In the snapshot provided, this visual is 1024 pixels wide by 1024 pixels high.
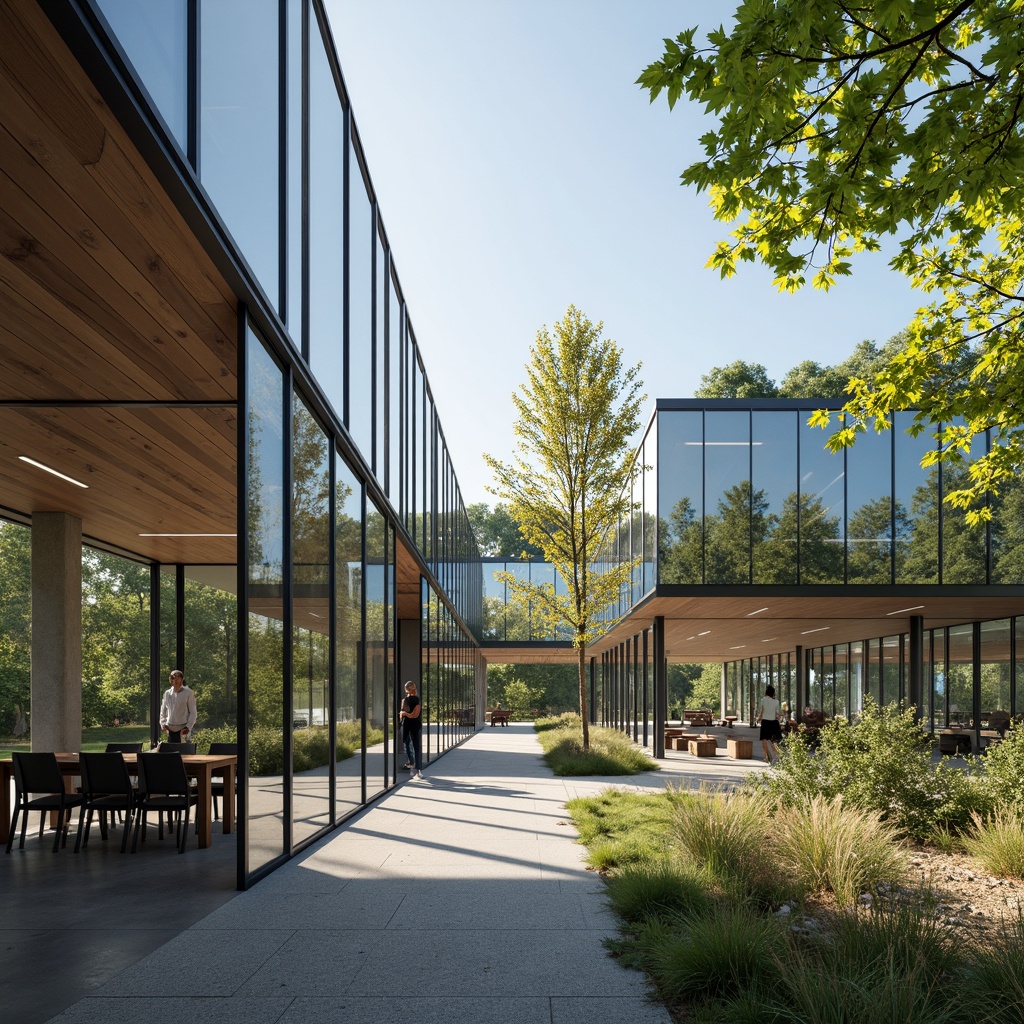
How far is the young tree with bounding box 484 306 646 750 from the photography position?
20.8m

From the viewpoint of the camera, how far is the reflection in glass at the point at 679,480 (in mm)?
21547

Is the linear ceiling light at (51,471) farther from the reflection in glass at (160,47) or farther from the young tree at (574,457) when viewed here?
the young tree at (574,457)

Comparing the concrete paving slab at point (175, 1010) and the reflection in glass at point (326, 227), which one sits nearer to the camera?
the concrete paving slab at point (175, 1010)

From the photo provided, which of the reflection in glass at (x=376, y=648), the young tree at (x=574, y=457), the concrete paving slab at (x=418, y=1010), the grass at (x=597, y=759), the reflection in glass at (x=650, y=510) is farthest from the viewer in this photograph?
the reflection in glass at (x=650, y=510)

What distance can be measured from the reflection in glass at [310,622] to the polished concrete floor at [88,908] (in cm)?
95

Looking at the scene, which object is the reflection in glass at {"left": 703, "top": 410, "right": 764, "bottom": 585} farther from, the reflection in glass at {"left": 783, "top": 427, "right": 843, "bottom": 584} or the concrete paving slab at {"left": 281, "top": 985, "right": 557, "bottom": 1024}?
the concrete paving slab at {"left": 281, "top": 985, "right": 557, "bottom": 1024}

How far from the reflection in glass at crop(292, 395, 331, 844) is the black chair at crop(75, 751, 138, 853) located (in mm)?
1878

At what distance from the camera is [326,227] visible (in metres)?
10.2

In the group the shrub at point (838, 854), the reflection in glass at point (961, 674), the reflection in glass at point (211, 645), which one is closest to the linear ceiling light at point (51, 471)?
the reflection in glass at point (211, 645)

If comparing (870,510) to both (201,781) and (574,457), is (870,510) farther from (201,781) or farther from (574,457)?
(201,781)

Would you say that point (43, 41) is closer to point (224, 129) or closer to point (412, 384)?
point (224, 129)

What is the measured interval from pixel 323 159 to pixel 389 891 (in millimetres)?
7098

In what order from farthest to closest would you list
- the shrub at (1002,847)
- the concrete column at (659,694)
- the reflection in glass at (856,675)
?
the reflection in glass at (856,675), the concrete column at (659,694), the shrub at (1002,847)

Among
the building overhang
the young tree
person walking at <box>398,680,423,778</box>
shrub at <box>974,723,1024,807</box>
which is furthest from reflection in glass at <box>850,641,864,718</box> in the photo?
shrub at <box>974,723,1024,807</box>
